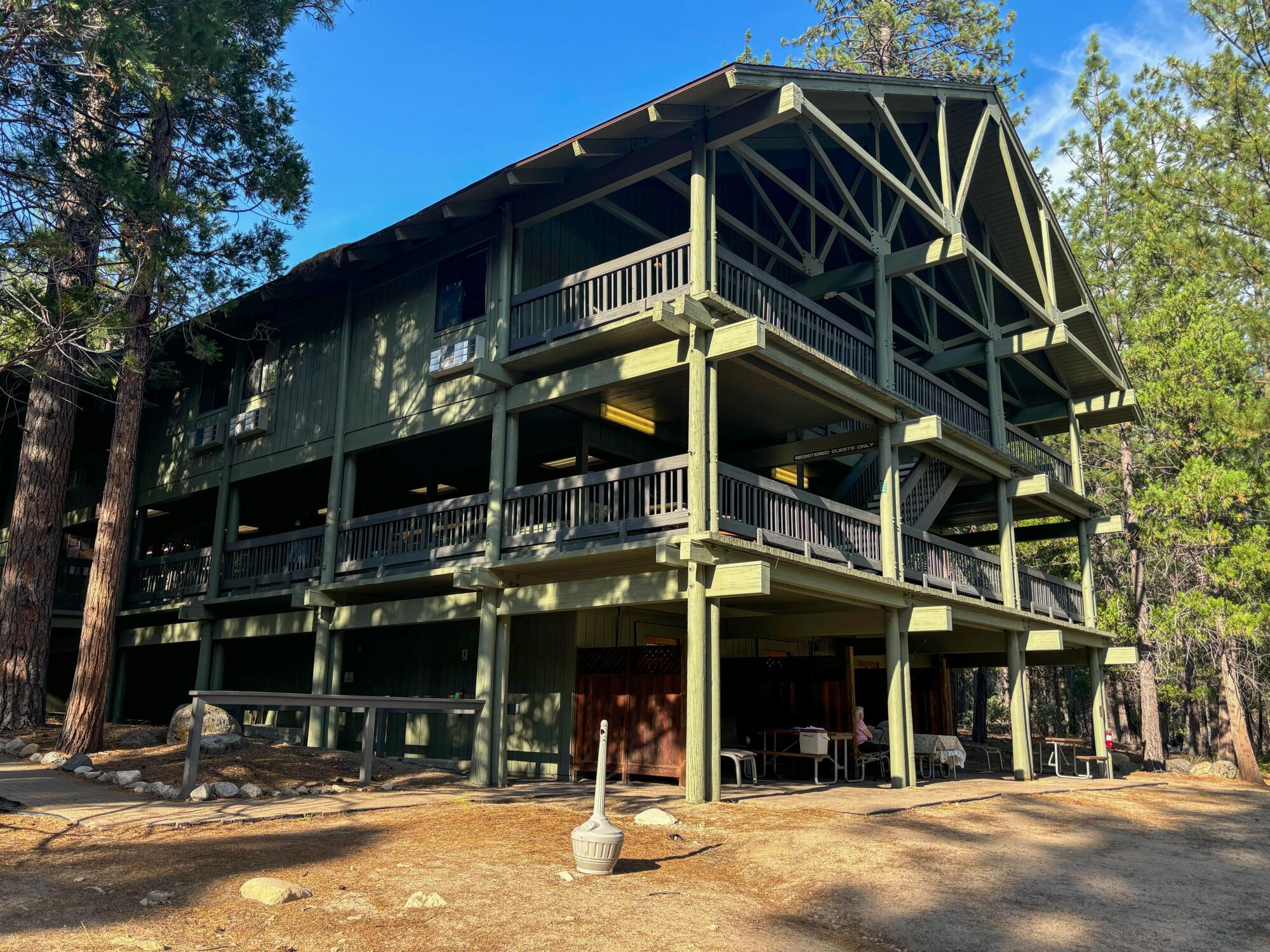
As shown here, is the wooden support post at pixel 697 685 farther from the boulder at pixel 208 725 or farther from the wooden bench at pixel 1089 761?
the wooden bench at pixel 1089 761

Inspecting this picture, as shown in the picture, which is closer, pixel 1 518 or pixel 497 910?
pixel 497 910

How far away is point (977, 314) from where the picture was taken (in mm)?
22938

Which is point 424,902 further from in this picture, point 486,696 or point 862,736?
point 862,736

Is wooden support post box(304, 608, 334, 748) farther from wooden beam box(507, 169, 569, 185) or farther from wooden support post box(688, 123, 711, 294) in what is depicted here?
wooden support post box(688, 123, 711, 294)

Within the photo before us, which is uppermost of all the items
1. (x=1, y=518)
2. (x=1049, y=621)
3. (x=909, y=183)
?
(x=909, y=183)

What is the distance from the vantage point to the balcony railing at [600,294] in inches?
538

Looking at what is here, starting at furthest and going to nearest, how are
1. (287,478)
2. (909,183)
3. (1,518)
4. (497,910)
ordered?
(1,518), (287,478), (909,183), (497,910)

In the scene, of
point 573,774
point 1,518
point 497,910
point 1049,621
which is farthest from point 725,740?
point 1,518

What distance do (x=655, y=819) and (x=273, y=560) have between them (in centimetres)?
1172

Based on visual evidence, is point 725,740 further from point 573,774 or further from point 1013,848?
point 1013,848

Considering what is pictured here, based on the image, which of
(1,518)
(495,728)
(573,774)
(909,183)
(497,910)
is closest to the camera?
(497,910)

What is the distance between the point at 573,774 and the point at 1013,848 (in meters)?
7.59

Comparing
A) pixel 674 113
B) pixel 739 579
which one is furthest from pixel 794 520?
pixel 674 113

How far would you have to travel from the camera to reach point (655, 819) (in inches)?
416
